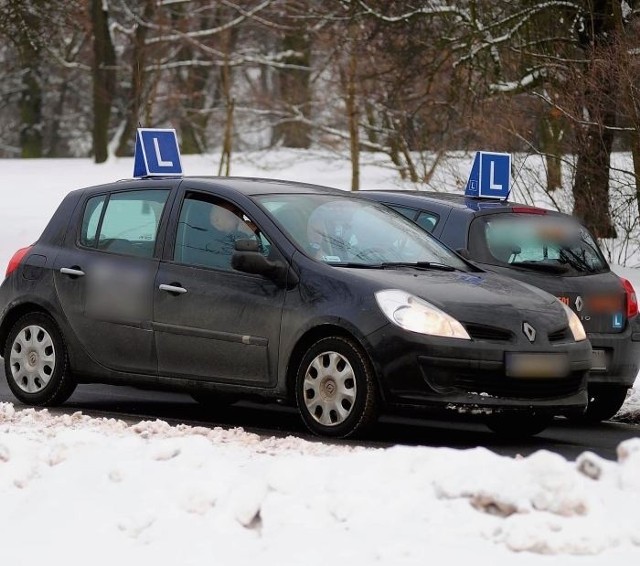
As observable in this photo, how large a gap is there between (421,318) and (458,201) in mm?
2841

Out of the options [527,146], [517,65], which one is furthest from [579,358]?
[517,65]

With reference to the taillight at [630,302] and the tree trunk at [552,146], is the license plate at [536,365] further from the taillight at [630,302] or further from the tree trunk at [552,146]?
the tree trunk at [552,146]

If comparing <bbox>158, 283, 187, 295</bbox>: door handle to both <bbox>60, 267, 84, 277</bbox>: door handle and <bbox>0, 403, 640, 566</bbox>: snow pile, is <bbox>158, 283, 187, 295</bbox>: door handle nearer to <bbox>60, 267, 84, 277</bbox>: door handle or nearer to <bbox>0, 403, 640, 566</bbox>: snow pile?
<bbox>60, 267, 84, 277</bbox>: door handle

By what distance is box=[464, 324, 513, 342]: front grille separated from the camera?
28.3ft

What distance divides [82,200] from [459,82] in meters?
15.3

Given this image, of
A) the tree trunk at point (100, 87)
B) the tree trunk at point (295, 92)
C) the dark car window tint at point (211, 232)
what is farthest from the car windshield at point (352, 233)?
the tree trunk at point (100, 87)

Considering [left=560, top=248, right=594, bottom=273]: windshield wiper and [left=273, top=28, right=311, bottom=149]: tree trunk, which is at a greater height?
[left=273, top=28, right=311, bottom=149]: tree trunk

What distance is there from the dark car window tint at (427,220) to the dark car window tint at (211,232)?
6.25ft

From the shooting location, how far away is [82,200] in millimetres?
10570

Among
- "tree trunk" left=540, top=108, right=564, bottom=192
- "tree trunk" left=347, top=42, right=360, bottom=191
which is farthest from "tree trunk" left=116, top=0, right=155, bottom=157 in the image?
"tree trunk" left=540, top=108, right=564, bottom=192

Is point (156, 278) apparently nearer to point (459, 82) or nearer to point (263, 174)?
point (459, 82)

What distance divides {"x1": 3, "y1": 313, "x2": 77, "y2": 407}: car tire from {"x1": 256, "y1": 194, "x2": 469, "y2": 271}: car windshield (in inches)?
68.1

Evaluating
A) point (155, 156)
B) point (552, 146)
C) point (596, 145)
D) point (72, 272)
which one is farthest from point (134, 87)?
point (72, 272)

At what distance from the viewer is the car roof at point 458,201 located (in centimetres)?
1099
